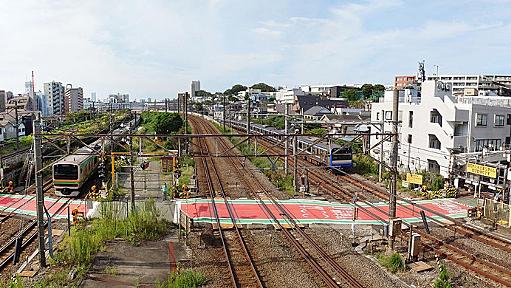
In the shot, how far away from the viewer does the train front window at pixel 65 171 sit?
16.4 m

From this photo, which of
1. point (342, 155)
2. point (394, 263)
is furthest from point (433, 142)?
point (394, 263)

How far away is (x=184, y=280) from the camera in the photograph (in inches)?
325

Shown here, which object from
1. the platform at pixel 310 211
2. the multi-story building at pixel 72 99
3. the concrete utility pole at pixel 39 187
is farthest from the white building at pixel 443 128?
the multi-story building at pixel 72 99

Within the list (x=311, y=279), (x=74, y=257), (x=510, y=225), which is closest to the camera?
(x=311, y=279)

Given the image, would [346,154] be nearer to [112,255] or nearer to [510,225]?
[510,225]

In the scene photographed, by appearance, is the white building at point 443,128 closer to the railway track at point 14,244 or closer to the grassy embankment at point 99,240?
the grassy embankment at point 99,240

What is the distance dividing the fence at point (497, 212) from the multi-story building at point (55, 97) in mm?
69617

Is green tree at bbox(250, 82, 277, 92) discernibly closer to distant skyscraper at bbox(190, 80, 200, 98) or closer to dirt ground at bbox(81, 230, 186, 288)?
distant skyscraper at bbox(190, 80, 200, 98)

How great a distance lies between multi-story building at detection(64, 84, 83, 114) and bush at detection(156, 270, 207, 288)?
211 feet

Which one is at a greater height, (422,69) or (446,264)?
(422,69)

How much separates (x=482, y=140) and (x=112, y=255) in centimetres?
1899

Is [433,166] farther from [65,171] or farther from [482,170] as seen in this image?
[65,171]

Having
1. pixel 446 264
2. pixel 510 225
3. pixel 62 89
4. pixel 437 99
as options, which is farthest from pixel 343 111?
pixel 62 89

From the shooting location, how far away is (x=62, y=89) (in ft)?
245
